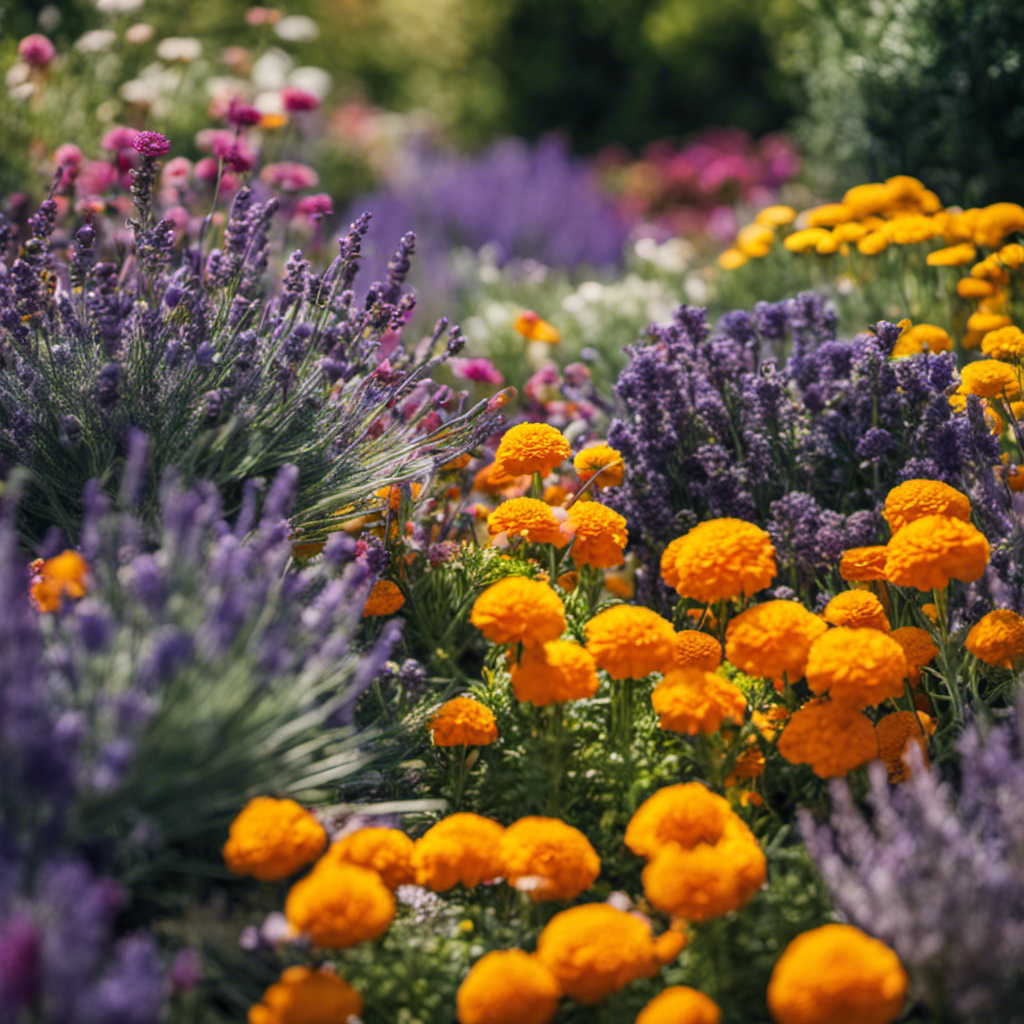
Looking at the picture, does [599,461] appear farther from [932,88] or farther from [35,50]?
[932,88]

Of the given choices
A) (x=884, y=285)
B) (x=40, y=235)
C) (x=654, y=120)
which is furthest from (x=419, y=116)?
(x=40, y=235)

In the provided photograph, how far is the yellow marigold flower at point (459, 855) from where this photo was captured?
1.62 meters

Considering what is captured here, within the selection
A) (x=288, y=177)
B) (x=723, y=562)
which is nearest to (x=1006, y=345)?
(x=723, y=562)

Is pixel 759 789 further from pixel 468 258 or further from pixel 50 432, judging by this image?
pixel 468 258

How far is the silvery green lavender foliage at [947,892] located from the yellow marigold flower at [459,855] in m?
0.52

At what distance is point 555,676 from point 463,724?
242 millimetres

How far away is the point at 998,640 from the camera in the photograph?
6.27ft

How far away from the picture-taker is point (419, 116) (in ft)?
31.9

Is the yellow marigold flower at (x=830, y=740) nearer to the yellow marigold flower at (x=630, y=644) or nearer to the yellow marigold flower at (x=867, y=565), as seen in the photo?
the yellow marigold flower at (x=630, y=644)

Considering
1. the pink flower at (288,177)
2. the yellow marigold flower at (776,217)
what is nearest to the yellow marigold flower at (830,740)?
the yellow marigold flower at (776,217)

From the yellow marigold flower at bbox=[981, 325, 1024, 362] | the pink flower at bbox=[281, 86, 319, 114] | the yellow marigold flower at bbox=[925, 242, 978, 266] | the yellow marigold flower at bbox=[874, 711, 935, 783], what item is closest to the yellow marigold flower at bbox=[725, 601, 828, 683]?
the yellow marigold flower at bbox=[874, 711, 935, 783]

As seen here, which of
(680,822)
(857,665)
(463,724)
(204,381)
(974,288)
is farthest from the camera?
(974,288)

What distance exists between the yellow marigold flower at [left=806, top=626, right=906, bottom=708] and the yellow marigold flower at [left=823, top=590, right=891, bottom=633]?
0.81 ft

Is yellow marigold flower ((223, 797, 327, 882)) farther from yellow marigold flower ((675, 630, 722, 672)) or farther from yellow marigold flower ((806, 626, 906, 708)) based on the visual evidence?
yellow marigold flower ((806, 626, 906, 708))
